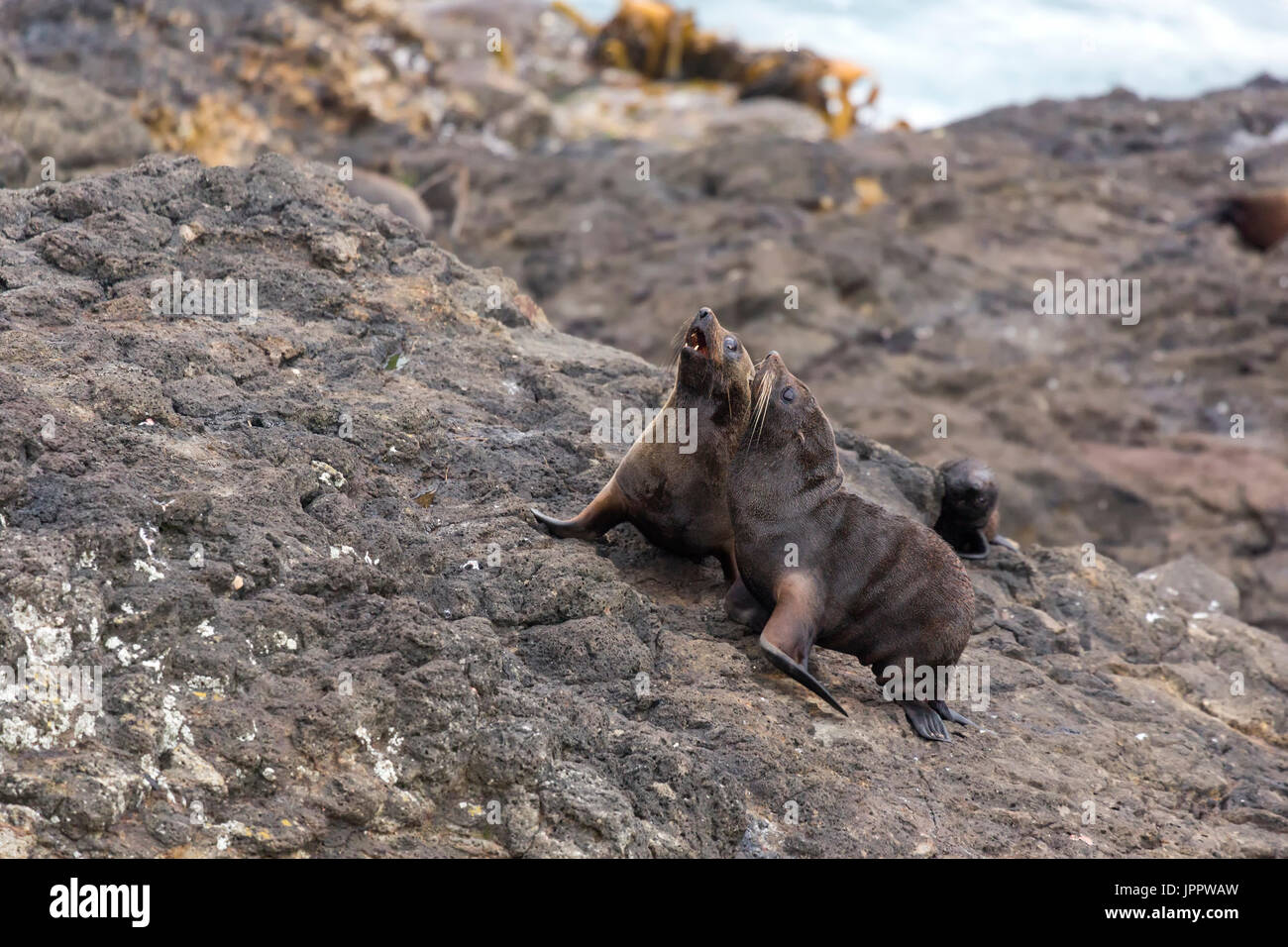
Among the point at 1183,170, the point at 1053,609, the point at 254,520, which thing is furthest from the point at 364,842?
the point at 1183,170

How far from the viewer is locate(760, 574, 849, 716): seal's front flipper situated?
481 cm

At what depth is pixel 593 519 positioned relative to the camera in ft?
18.4

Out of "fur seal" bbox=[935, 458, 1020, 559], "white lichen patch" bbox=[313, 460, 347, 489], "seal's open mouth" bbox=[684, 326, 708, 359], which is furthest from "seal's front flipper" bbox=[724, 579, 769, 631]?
"fur seal" bbox=[935, 458, 1020, 559]

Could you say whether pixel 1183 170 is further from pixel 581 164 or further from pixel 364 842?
pixel 364 842

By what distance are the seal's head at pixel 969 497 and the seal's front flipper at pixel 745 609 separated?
2.14m

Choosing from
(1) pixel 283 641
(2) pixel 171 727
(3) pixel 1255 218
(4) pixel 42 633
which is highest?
(3) pixel 1255 218

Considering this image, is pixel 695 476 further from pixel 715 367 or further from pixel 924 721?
pixel 924 721

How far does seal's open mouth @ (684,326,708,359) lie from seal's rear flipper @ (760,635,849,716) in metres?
1.31

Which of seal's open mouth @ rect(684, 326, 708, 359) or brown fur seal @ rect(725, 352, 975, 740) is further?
seal's open mouth @ rect(684, 326, 708, 359)

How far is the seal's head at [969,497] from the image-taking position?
23.4 ft

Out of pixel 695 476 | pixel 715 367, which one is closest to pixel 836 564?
pixel 695 476

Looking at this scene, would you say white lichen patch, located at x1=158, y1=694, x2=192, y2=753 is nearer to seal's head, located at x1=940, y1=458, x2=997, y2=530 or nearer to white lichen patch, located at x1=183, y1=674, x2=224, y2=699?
white lichen patch, located at x1=183, y1=674, x2=224, y2=699

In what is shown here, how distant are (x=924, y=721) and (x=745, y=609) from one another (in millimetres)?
836

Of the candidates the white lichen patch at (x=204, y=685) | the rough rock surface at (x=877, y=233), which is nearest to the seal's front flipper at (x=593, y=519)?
the white lichen patch at (x=204, y=685)
